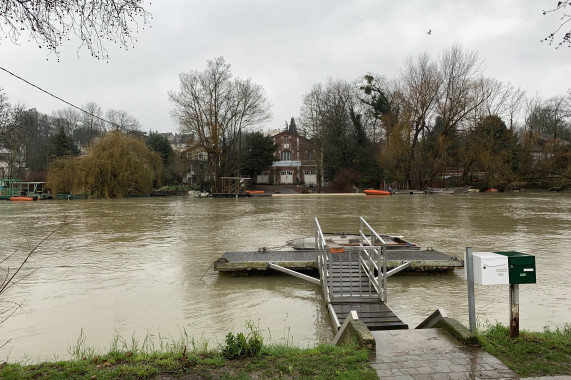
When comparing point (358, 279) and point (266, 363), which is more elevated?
point (266, 363)

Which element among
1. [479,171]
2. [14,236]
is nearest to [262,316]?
[14,236]

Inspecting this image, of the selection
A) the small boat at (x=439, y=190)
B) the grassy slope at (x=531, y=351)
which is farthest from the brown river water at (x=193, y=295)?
the small boat at (x=439, y=190)

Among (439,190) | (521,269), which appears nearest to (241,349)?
(521,269)

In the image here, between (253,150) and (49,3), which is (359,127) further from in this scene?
(49,3)

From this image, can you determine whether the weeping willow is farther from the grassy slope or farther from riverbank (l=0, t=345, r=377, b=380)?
the grassy slope

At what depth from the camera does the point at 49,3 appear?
3.87 metres

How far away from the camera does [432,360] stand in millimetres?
3604

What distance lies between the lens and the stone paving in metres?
3.31

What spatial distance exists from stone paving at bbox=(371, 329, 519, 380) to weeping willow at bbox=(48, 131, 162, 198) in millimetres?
42298

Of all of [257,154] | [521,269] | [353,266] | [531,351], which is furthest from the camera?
[257,154]

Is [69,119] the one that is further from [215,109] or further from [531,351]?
[531,351]

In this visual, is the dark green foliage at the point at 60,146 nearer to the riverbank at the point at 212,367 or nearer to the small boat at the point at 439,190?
the small boat at the point at 439,190

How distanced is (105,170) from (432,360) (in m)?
43.3

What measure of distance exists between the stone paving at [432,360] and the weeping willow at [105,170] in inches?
1665
